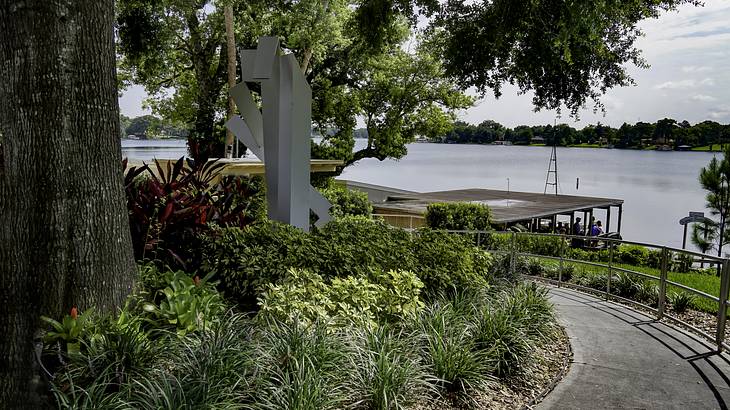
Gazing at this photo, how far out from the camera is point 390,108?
82.7 feet

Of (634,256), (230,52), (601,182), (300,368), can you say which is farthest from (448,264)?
(601,182)

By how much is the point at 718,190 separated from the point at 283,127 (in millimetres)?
21388

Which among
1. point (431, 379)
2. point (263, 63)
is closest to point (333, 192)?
point (263, 63)

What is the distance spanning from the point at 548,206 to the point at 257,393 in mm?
24114

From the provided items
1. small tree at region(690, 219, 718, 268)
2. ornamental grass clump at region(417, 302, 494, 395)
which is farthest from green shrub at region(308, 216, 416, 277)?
small tree at region(690, 219, 718, 268)

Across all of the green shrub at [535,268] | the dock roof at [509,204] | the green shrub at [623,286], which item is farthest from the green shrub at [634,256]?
the green shrub at [623,286]

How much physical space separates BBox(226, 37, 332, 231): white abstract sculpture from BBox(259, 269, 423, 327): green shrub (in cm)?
243

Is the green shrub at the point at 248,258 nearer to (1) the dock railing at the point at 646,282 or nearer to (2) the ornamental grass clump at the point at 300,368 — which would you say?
(2) the ornamental grass clump at the point at 300,368

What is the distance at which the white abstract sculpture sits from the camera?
24.7ft

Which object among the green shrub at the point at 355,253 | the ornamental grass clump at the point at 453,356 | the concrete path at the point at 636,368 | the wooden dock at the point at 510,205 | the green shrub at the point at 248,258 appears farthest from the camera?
the wooden dock at the point at 510,205

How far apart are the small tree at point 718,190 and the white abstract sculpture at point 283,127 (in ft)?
67.1

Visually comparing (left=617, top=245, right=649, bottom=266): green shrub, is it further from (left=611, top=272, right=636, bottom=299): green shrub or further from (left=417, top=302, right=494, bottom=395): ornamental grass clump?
(left=417, top=302, right=494, bottom=395): ornamental grass clump

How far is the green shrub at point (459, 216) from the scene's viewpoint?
60.0 ft

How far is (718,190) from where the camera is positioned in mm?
22172
